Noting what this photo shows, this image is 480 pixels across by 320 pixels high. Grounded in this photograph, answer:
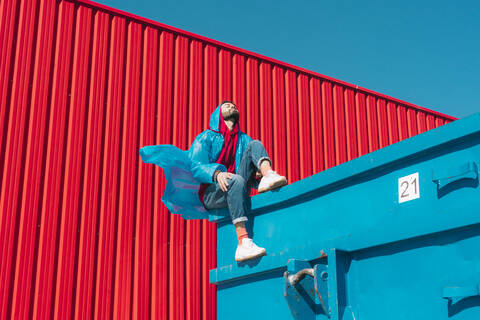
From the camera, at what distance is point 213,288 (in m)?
6.40

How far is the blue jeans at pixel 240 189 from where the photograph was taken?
10.5 ft

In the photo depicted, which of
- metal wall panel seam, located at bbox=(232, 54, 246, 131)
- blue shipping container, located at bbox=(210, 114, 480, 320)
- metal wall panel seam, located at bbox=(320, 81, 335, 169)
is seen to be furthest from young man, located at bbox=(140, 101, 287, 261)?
metal wall panel seam, located at bbox=(320, 81, 335, 169)

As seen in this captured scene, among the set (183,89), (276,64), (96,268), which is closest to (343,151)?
(276,64)

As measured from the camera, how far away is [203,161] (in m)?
3.73

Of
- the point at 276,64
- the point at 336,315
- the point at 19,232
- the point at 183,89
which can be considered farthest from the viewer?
the point at 276,64

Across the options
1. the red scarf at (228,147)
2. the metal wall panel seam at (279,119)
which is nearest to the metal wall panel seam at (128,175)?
the metal wall panel seam at (279,119)

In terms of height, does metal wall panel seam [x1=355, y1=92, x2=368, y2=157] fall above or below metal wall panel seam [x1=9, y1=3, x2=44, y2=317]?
above

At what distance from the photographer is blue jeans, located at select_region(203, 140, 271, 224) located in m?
3.21

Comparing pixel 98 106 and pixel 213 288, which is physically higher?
pixel 98 106

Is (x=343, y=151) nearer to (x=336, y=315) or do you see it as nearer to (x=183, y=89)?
(x=183, y=89)

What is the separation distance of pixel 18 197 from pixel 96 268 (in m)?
1.11

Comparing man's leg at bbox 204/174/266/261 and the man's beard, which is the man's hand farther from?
the man's beard

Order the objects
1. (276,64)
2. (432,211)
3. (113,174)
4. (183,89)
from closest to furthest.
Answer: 1. (432,211)
2. (113,174)
3. (183,89)
4. (276,64)

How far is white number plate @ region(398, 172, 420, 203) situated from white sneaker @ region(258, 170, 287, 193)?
2.91 feet
